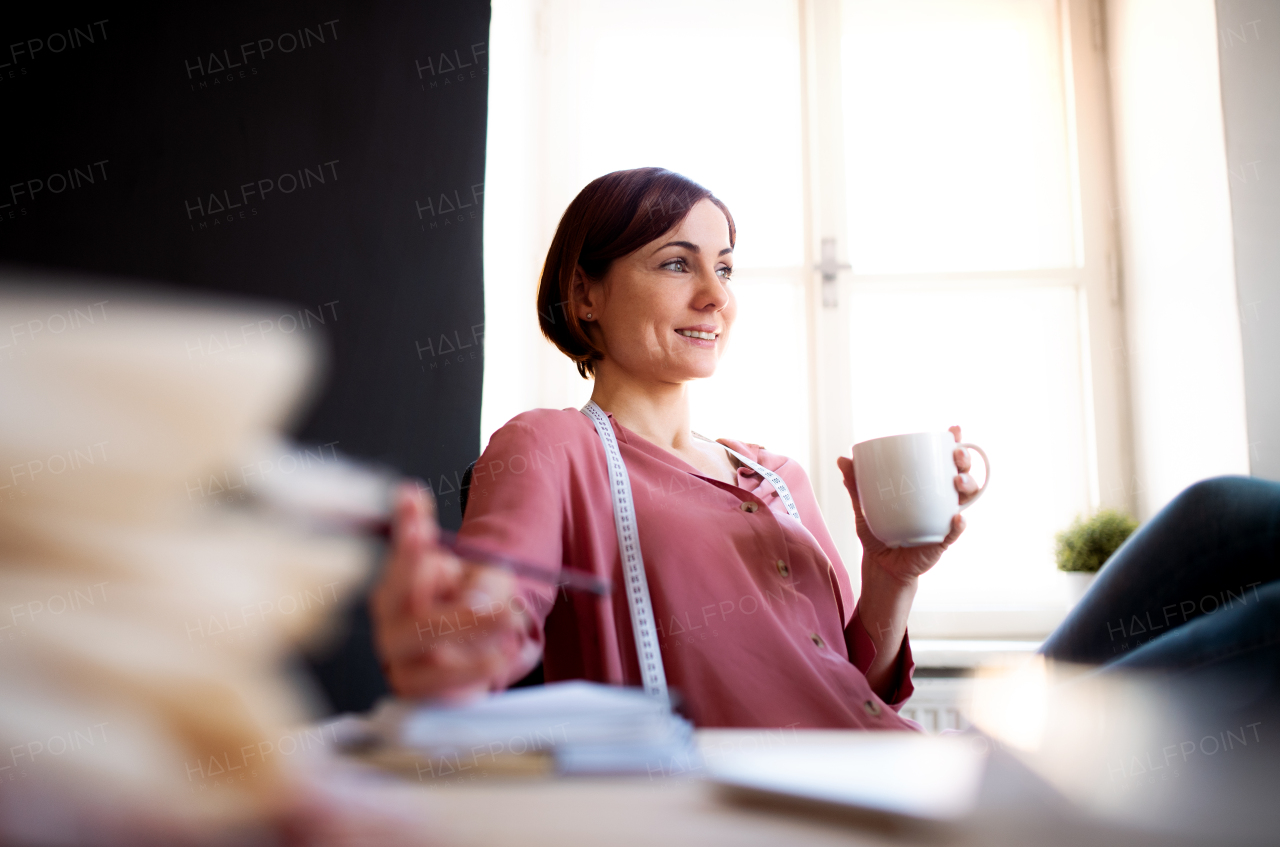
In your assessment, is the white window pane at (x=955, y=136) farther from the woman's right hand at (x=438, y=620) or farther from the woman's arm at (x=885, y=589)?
the woman's right hand at (x=438, y=620)

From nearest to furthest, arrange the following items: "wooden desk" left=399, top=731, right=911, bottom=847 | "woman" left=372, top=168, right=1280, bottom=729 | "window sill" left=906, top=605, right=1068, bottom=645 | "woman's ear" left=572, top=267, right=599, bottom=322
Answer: "wooden desk" left=399, top=731, right=911, bottom=847 < "woman" left=372, top=168, right=1280, bottom=729 < "woman's ear" left=572, top=267, right=599, bottom=322 < "window sill" left=906, top=605, right=1068, bottom=645

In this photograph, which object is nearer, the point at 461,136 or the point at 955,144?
the point at 461,136

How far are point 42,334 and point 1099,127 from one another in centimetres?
286

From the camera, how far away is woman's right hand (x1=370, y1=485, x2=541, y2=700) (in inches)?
13.5

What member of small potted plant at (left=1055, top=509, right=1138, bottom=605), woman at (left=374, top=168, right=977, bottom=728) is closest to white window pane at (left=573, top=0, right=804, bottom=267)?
small potted plant at (left=1055, top=509, right=1138, bottom=605)

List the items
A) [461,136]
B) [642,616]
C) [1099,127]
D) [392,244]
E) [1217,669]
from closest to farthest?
[1217,669] < [642,616] < [392,244] < [461,136] < [1099,127]

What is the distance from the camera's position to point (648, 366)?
1301mm

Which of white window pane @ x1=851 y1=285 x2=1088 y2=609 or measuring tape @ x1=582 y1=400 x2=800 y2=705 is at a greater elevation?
white window pane @ x1=851 y1=285 x2=1088 y2=609

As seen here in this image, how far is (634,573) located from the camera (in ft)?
3.45

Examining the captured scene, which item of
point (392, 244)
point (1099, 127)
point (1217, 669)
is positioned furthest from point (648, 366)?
point (1099, 127)

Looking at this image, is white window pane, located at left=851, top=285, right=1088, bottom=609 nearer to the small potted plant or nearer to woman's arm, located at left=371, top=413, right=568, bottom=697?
the small potted plant

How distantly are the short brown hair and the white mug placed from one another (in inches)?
21.2

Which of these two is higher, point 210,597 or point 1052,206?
point 1052,206

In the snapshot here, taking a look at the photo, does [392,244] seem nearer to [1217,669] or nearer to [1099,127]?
[1217,669]
